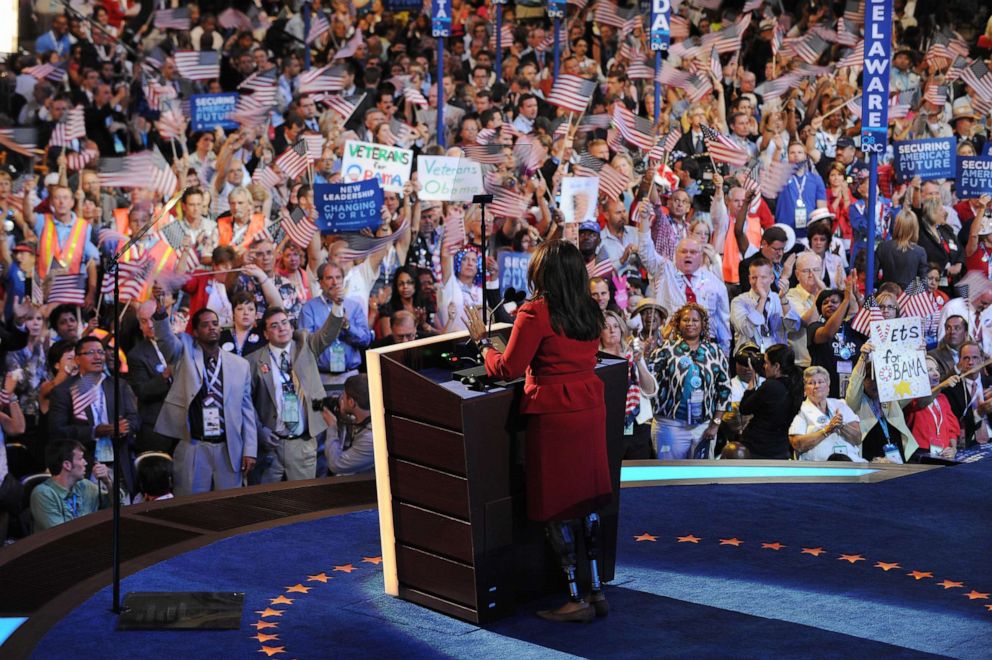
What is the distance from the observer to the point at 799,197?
39.6 ft

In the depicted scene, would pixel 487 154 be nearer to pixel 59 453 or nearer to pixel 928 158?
pixel 928 158

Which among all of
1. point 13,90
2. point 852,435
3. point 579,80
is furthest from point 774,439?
point 13,90

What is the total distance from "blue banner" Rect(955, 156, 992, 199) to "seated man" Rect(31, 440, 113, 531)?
7.45m

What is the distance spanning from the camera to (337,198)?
9859mm

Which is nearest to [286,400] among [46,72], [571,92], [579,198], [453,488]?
[579,198]

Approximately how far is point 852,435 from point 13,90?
8040 millimetres

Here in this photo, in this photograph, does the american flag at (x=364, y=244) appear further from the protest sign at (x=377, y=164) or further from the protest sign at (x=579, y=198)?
the protest sign at (x=579, y=198)

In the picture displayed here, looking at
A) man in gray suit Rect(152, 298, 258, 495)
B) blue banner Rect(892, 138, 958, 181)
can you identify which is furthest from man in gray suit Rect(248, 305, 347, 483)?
blue banner Rect(892, 138, 958, 181)

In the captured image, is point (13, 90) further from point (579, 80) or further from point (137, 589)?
point (137, 589)

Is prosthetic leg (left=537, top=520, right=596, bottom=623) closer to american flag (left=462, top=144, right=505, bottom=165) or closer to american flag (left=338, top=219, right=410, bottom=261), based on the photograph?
american flag (left=338, top=219, right=410, bottom=261)

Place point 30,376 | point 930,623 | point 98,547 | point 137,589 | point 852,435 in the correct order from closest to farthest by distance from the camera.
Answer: point 930,623 < point 137,589 < point 98,547 < point 30,376 < point 852,435

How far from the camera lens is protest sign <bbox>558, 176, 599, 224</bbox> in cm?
→ 1070

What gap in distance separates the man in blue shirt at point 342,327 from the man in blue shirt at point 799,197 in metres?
4.08

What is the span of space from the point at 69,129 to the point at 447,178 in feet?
9.86
